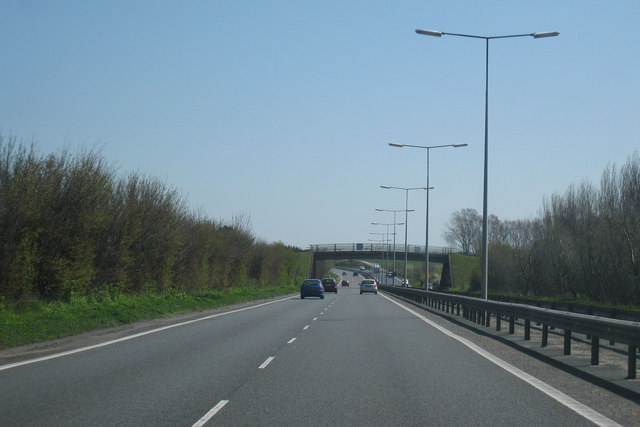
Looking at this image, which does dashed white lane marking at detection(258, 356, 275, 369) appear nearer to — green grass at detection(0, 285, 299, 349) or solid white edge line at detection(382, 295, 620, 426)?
solid white edge line at detection(382, 295, 620, 426)

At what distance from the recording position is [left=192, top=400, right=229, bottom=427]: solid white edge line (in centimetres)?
840

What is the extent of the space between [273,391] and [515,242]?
239 ft

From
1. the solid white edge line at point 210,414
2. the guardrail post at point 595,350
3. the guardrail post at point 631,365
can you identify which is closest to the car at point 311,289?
the guardrail post at point 595,350

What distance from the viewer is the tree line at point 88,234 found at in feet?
76.4

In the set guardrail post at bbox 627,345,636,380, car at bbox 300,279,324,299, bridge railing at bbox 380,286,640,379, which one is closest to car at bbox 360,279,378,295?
car at bbox 300,279,324,299

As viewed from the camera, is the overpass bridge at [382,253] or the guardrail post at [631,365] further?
the overpass bridge at [382,253]

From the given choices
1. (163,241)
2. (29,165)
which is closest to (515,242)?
(163,241)

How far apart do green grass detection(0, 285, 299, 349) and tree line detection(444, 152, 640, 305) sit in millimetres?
26936

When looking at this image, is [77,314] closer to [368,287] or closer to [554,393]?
[554,393]

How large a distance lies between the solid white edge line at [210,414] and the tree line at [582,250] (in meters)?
39.7

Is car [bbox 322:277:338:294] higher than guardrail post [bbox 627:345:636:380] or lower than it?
higher

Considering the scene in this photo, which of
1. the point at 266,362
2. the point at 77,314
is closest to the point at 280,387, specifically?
the point at 266,362

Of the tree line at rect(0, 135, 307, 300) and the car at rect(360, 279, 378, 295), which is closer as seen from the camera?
the tree line at rect(0, 135, 307, 300)

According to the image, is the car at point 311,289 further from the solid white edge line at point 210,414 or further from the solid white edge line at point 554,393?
the solid white edge line at point 210,414
